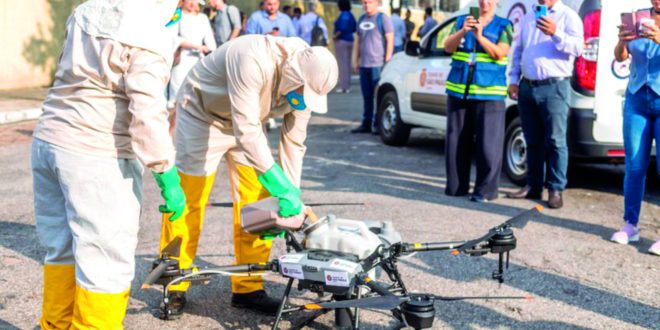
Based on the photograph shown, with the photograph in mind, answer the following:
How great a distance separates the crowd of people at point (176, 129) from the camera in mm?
3168

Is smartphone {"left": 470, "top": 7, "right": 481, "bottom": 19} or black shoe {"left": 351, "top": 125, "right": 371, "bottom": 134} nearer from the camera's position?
smartphone {"left": 470, "top": 7, "right": 481, "bottom": 19}

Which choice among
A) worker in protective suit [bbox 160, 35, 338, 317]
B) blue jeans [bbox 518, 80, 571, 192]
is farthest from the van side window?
worker in protective suit [bbox 160, 35, 338, 317]

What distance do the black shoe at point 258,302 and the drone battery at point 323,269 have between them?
2.33ft

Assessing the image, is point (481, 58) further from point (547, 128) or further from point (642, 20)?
point (642, 20)

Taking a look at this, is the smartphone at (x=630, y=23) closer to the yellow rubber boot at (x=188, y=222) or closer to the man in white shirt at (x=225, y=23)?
the yellow rubber boot at (x=188, y=222)

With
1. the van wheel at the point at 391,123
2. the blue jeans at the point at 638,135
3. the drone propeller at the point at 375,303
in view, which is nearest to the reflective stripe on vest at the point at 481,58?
the blue jeans at the point at 638,135

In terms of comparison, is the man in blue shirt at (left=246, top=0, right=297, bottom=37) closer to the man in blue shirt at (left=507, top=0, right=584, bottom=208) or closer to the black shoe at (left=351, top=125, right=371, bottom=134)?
the black shoe at (left=351, top=125, right=371, bottom=134)

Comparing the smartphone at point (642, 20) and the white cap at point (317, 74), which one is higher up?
the smartphone at point (642, 20)

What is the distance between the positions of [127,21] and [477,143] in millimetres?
4657

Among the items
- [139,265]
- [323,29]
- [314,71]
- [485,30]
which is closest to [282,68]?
[314,71]

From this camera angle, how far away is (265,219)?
3.74 metres

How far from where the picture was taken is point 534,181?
7297 millimetres

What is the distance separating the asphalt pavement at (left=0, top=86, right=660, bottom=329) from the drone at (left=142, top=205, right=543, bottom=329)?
1.74 ft

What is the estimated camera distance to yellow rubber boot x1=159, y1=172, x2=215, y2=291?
→ 14.1 ft
